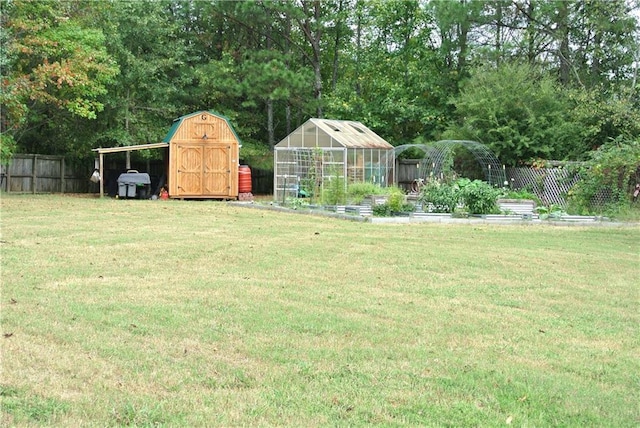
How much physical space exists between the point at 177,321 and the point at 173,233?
680 cm

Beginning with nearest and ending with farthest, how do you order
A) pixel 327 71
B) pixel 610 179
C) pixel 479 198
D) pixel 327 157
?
pixel 479 198, pixel 610 179, pixel 327 157, pixel 327 71

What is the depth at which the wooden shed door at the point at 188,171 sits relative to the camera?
2548 cm

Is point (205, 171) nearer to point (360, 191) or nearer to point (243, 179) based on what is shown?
point (243, 179)

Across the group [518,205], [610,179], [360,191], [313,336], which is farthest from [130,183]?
[313,336]

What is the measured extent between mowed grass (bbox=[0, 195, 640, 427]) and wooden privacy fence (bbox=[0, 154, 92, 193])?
17.6 metres

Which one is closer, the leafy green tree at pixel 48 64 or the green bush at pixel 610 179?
the green bush at pixel 610 179

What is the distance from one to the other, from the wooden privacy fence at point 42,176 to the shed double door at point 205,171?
594 cm

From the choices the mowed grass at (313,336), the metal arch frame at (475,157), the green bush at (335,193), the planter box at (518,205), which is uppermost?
the metal arch frame at (475,157)

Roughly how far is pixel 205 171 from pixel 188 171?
618 millimetres

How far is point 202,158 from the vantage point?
84.5 ft

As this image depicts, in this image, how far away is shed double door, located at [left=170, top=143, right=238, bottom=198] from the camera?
2552 cm

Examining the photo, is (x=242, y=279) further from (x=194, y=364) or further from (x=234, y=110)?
(x=234, y=110)

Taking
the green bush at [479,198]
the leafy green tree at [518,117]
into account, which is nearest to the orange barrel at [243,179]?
the leafy green tree at [518,117]

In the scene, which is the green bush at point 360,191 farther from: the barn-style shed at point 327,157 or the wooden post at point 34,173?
the wooden post at point 34,173
